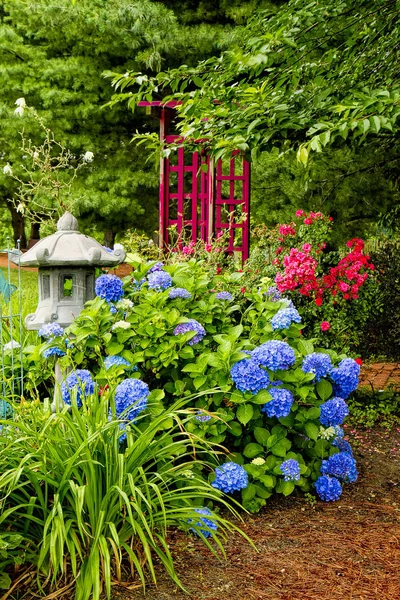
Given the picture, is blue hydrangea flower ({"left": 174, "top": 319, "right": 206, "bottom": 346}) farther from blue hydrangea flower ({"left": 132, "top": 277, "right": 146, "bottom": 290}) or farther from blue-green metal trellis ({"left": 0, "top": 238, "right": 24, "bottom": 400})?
blue-green metal trellis ({"left": 0, "top": 238, "right": 24, "bottom": 400})

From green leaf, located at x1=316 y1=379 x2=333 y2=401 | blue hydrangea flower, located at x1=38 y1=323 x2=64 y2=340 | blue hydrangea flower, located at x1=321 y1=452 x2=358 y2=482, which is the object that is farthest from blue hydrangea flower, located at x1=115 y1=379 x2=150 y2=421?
blue hydrangea flower, located at x1=321 y1=452 x2=358 y2=482

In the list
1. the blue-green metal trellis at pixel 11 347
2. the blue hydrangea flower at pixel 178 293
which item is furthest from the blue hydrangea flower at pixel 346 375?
the blue-green metal trellis at pixel 11 347

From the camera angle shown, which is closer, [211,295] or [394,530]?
[394,530]

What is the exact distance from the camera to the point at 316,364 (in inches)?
128

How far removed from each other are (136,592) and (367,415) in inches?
118

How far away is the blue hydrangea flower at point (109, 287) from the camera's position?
10.9 ft

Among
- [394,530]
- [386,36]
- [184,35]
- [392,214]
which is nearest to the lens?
[394,530]

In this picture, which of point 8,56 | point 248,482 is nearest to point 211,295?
point 248,482

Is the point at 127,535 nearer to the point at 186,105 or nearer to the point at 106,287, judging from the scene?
the point at 106,287

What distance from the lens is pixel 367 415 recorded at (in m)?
4.96

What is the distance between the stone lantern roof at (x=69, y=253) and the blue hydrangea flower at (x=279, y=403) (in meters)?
1.07

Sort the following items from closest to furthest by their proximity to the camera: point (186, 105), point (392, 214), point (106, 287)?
point (106, 287)
point (186, 105)
point (392, 214)

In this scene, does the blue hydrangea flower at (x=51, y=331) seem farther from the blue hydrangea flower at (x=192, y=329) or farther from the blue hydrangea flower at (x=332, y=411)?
the blue hydrangea flower at (x=332, y=411)

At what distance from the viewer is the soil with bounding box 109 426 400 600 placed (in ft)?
7.90
